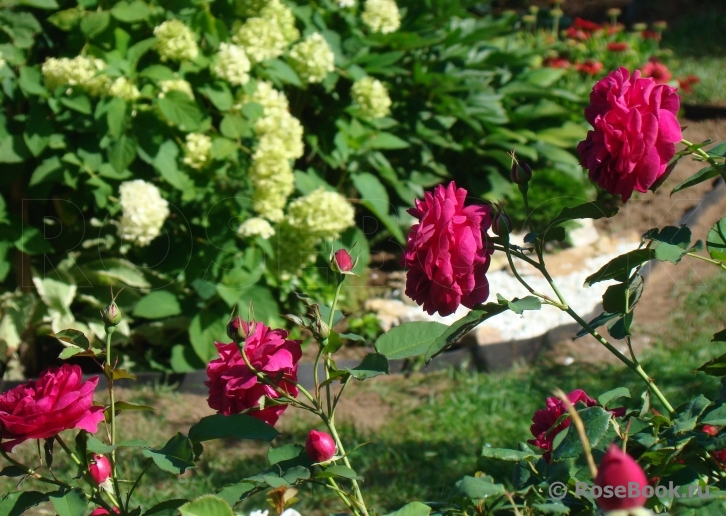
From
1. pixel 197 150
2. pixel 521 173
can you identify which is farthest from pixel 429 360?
pixel 197 150

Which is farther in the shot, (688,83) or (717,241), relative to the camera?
(688,83)

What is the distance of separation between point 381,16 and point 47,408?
3.05 m

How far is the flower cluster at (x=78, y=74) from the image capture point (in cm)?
273

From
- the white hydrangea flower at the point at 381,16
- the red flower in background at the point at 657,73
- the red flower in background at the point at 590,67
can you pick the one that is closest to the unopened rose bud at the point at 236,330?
the white hydrangea flower at the point at 381,16

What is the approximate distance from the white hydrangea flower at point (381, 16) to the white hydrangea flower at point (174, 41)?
1.08 metres

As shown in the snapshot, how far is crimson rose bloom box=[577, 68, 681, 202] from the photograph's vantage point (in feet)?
3.33

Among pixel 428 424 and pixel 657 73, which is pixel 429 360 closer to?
pixel 428 424

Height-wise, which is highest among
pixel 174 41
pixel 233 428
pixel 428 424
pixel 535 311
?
pixel 233 428

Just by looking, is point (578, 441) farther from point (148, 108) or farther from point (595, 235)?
point (595, 235)

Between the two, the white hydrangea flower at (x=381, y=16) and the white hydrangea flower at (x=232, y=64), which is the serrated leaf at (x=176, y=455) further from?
the white hydrangea flower at (x=381, y=16)

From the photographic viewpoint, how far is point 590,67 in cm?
557

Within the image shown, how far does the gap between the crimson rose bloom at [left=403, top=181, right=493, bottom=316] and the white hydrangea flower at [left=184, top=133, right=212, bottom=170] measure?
1.99 m

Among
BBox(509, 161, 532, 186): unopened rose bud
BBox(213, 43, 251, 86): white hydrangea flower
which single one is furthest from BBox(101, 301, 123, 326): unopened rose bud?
BBox(213, 43, 251, 86): white hydrangea flower

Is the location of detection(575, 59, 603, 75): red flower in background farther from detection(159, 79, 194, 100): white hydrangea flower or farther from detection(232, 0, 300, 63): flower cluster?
detection(159, 79, 194, 100): white hydrangea flower
